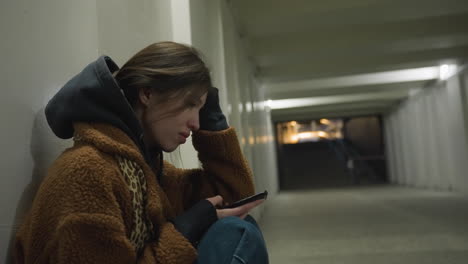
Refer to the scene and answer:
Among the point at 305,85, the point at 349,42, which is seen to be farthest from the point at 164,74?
the point at 305,85

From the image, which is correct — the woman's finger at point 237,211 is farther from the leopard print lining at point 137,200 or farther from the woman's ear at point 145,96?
the woman's ear at point 145,96

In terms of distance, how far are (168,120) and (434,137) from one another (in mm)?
8658

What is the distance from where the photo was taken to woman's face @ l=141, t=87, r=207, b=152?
116 centimetres

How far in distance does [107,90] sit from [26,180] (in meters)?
0.30

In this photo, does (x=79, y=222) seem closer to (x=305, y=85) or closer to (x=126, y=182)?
(x=126, y=182)

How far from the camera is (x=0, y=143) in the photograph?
0.93 meters

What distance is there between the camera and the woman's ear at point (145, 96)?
1.13m

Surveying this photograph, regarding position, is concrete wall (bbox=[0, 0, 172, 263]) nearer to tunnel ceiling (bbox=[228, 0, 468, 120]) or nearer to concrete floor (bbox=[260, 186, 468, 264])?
concrete floor (bbox=[260, 186, 468, 264])

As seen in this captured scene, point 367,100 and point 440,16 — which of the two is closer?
point 440,16

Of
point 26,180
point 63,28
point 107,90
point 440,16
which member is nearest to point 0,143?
point 26,180

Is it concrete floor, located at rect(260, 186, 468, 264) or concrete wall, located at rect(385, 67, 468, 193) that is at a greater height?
concrete wall, located at rect(385, 67, 468, 193)

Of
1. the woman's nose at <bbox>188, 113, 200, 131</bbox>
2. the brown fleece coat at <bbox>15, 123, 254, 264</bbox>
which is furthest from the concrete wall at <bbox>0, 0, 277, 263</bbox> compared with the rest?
the woman's nose at <bbox>188, 113, 200, 131</bbox>

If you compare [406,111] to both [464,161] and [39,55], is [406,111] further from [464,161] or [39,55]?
[39,55]

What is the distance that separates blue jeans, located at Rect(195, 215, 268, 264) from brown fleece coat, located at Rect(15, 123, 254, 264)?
73 mm
